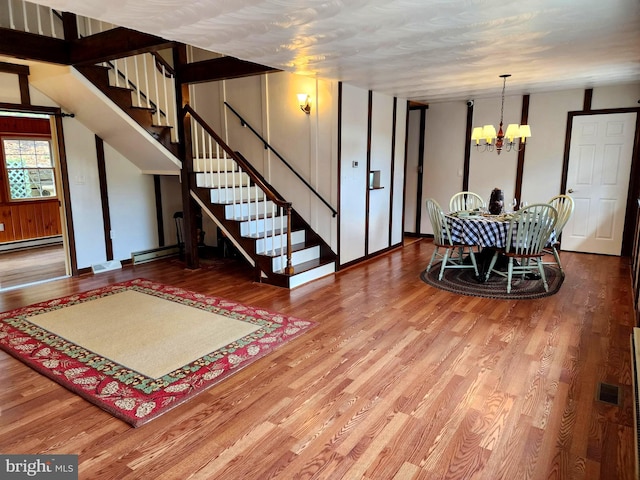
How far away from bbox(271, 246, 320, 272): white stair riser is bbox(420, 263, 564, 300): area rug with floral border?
1384 millimetres

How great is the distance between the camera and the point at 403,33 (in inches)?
117

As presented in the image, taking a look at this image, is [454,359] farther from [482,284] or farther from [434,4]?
[434,4]

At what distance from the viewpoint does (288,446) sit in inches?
81.3

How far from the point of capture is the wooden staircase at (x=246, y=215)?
468cm

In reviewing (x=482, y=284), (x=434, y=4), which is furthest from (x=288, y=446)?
(x=482, y=284)

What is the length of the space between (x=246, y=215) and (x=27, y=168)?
4.70 m

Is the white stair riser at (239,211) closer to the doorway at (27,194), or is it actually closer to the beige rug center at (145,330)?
the beige rug center at (145,330)

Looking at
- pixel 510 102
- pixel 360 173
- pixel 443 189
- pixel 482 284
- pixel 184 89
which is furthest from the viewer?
pixel 443 189

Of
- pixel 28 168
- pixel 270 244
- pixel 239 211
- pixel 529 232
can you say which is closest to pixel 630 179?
pixel 529 232

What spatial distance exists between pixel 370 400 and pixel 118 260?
459cm

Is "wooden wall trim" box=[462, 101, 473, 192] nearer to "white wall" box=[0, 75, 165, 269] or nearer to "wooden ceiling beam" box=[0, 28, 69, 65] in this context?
"white wall" box=[0, 75, 165, 269]

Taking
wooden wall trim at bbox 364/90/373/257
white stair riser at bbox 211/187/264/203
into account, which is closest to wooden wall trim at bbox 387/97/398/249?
wooden wall trim at bbox 364/90/373/257

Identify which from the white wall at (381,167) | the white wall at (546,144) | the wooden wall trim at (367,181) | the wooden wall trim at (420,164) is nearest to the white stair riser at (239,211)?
the wooden wall trim at (367,181)

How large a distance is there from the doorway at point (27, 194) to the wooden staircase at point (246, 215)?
269 centimetres
